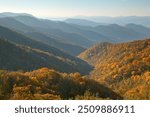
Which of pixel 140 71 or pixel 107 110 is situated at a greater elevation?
pixel 107 110

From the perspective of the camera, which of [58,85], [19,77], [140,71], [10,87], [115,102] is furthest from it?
[140,71]

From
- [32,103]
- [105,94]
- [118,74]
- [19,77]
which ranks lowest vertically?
[118,74]

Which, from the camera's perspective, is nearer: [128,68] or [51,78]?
[51,78]

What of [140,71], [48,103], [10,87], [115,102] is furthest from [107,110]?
[140,71]

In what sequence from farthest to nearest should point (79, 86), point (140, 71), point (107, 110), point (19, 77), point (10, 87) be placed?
point (140, 71) < point (79, 86) < point (19, 77) < point (10, 87) < point (107, 110)

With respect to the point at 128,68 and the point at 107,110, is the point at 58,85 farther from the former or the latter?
the point at 128,68

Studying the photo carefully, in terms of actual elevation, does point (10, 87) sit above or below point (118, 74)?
above

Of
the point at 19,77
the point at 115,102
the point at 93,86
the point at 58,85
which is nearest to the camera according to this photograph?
the point at 115,102

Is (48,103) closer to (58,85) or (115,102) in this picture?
(115,102)

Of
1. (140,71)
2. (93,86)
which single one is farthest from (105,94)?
(140,71)
